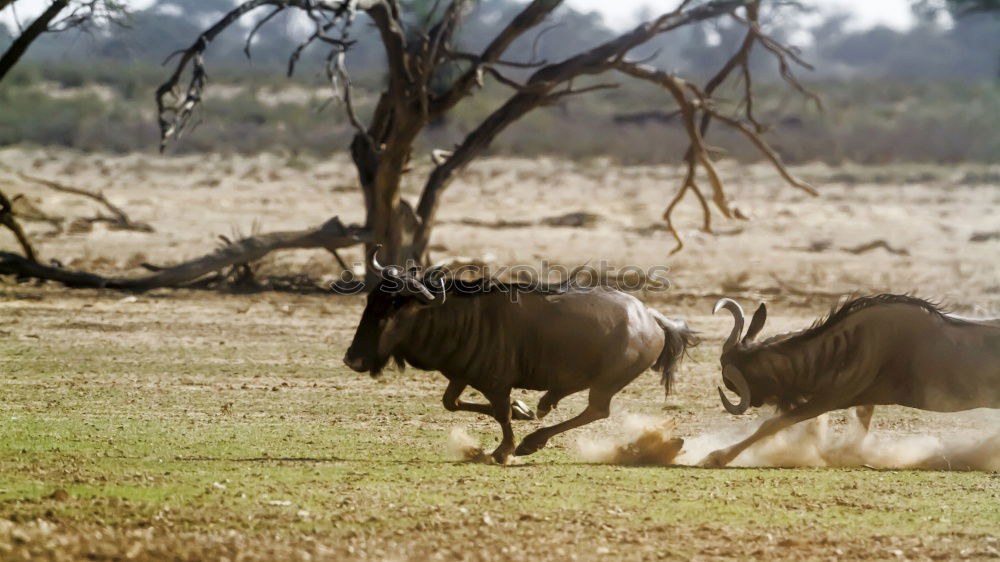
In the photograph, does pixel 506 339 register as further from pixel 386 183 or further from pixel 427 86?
pixel 427 86

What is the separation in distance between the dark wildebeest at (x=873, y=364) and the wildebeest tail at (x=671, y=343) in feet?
0.96

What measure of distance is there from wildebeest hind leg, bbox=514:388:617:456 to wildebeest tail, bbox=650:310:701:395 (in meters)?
0.55

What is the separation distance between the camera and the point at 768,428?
9430 millimetres

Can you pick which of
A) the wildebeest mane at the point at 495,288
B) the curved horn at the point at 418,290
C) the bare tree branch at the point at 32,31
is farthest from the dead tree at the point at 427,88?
the curved horn at the point at 418,290

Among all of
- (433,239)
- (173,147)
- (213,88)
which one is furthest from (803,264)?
(213,88)

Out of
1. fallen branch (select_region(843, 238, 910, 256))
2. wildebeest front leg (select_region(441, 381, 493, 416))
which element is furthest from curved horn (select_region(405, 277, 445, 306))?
fallen branch (select_region(843, 238, 910, 256))

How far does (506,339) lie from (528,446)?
72 cm

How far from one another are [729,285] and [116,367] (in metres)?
9.12

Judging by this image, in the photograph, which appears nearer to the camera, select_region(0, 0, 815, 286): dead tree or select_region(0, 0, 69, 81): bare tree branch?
select_region(0, 0, 69, 81): bare tree branch

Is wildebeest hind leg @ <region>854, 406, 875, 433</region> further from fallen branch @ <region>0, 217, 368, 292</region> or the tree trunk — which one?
fallen branch @ <region>0, 217, 368, 292</region>

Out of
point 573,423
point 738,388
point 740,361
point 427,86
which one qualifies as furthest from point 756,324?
point 427,86

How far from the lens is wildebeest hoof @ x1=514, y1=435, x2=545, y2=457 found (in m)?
9.29

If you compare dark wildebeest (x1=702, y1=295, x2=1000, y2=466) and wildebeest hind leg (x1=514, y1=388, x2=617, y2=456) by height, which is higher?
dark wildebeest (x1=702, y1=295, x2=1000, y2=466)

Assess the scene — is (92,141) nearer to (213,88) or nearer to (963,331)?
(213,88)
